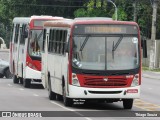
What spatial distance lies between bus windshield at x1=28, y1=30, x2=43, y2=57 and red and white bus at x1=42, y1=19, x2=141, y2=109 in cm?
979

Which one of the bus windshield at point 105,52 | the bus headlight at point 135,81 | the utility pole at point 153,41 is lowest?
the utility pole at point 153,41

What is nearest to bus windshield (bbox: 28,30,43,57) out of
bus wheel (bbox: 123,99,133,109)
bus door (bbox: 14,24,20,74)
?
bus door (bbox: 14,24,20,74)

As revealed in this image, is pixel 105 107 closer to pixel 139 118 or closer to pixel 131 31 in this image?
pixel 131 31

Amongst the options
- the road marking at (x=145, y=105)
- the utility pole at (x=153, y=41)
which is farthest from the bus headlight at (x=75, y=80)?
the utility pole at (x=153, y=41)

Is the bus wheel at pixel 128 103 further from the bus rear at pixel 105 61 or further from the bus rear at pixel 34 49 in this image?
the bus rear at pixel 34 49

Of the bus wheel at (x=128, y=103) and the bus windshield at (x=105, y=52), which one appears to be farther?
the bus wheel at (x=128, y=103)

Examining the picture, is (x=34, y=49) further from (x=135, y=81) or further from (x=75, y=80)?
(x=135, y=81)

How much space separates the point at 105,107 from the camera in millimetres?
23109

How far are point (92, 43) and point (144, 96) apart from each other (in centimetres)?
734

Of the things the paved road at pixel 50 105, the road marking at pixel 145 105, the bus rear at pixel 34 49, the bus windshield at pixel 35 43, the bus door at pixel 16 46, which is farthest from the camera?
the bus door at pixel 16 46

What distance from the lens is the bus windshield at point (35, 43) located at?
3291 cm

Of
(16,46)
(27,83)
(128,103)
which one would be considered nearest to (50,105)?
(128,103)

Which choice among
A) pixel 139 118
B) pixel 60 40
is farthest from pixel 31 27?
pixel 139 118

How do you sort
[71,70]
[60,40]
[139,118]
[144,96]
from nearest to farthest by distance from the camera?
[139,118]
[71,70]
[60,40]
[144,96]
